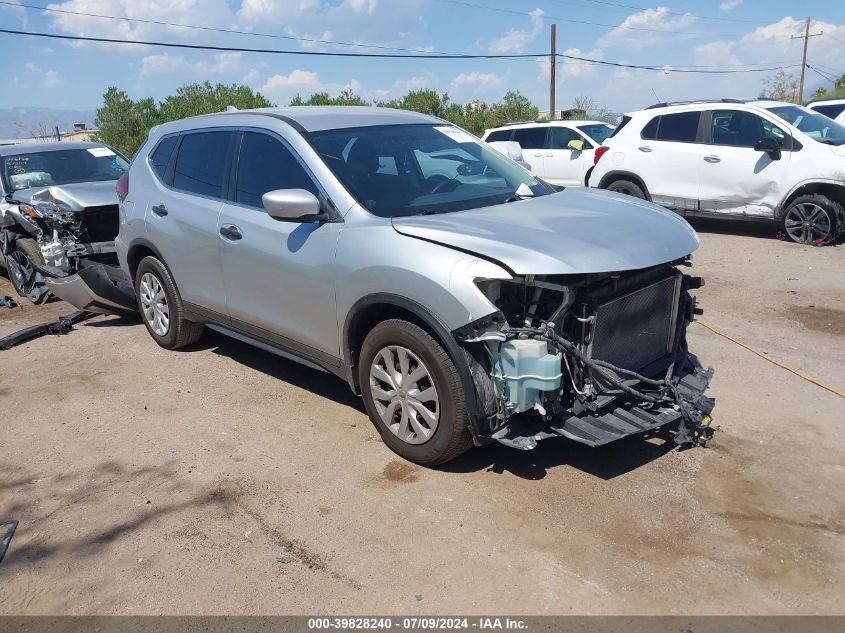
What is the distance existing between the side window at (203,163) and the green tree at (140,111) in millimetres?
18636

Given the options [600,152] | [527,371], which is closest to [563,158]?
[600,152]

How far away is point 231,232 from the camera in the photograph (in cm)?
524

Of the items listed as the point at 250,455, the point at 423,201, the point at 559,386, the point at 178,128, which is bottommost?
the point at 250,455

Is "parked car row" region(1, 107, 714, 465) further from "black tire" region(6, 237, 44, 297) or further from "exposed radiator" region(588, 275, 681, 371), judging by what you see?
"black tire" region(6, 237, 44, 297)

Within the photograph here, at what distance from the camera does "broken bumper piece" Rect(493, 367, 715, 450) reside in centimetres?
395

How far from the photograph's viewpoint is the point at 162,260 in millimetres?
6180

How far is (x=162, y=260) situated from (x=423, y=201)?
2591 millimetres

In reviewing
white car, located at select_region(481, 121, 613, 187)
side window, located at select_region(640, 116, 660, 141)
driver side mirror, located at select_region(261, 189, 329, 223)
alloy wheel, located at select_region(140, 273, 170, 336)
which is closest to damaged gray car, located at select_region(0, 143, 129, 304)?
alloy wheel, located at select_region(140, 273, 170, 336)

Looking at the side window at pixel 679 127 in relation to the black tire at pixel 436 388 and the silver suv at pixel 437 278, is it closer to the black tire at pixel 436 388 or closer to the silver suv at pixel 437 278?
the silver suv at pixel 437 278

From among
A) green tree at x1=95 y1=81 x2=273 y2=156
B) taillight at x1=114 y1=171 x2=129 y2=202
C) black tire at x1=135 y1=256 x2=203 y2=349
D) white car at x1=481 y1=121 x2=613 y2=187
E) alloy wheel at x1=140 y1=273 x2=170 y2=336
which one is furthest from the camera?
green tree at x1=95 y1=81 x2=273 y2=156

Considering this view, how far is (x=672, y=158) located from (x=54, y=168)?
8367 mm

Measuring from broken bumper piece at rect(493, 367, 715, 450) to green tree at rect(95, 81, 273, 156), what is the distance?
2152cm

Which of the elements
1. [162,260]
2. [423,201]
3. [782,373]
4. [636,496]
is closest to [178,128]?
[162,260]

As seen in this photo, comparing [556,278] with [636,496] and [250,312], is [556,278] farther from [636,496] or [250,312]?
[250,312]
